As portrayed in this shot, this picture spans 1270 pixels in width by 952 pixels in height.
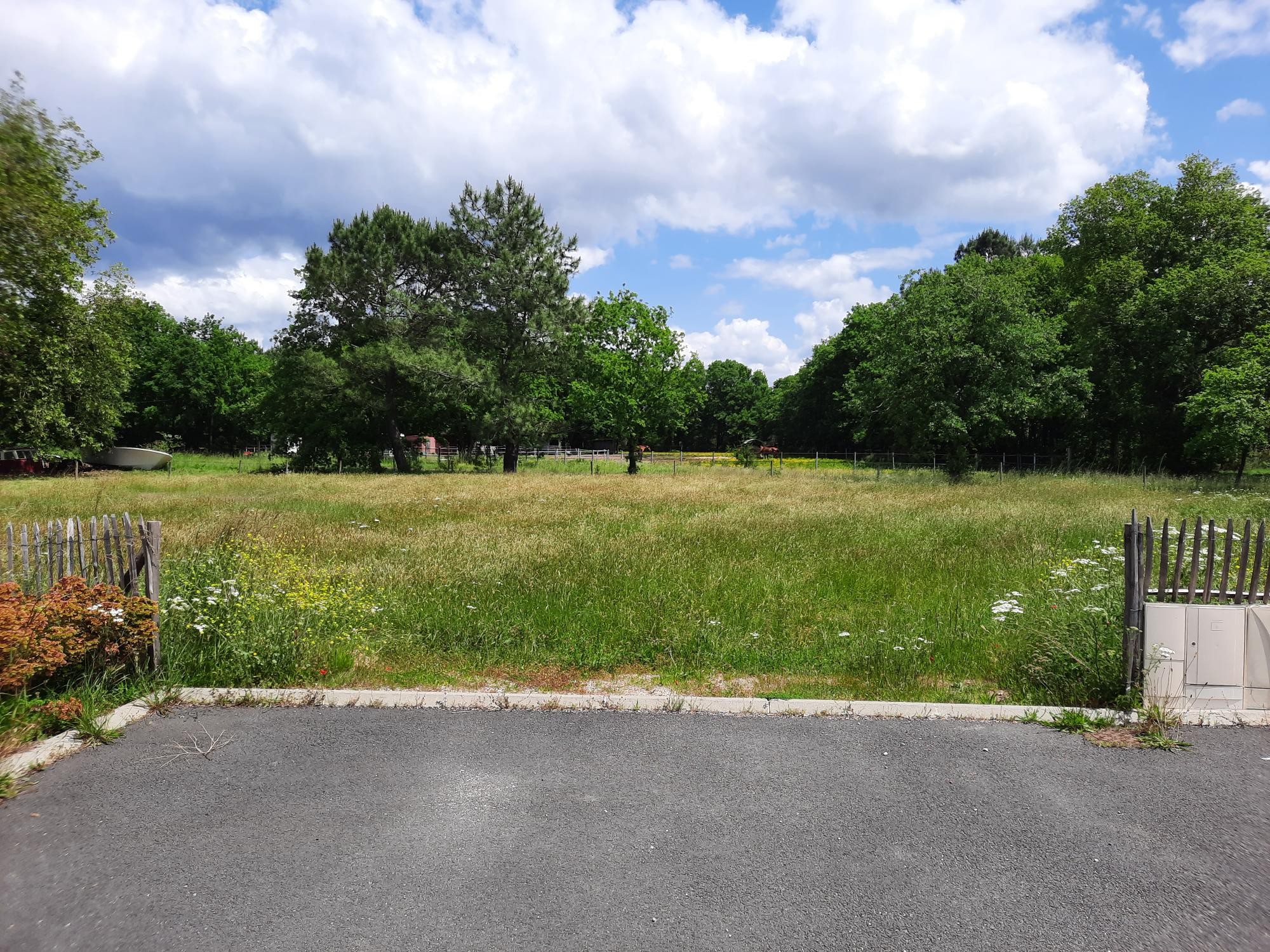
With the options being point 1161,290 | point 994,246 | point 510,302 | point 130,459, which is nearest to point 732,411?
point 994,246

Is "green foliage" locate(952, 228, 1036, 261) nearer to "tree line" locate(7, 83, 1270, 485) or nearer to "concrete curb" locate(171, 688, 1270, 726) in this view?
"tree line" locate(7, 83, 1270, 485)

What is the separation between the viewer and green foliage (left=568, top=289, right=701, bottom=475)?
145 ft

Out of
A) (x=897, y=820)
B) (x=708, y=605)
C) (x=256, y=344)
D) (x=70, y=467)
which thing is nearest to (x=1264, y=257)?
(x=708, y=605)

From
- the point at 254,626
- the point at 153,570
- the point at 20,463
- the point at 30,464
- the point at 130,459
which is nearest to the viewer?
the point at 153,570

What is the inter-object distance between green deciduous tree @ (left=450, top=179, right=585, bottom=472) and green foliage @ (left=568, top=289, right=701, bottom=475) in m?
2.70

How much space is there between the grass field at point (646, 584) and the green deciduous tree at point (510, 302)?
67.9 feet

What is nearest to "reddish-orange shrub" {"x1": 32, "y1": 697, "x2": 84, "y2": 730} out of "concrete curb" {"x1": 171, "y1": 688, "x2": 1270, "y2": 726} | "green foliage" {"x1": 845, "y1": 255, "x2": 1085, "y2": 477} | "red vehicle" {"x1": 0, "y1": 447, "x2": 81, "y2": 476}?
"concrete curb" {"x1": 171, "y1": 688, "x2": 1270, "y2": 726}

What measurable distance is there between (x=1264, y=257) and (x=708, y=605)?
39.3 metres

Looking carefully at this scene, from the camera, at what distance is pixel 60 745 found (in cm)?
444

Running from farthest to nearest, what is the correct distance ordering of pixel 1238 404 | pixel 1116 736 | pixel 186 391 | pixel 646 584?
pixel 186 391 < pixel 1238 404 < pixel 646 584 < pixel 1116 736

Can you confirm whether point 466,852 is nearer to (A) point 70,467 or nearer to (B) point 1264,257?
(B) point 1264,257

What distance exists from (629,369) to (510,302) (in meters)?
8.48

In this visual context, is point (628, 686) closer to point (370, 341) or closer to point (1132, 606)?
point (1132, 606)

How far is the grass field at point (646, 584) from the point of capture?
20.3 feet
